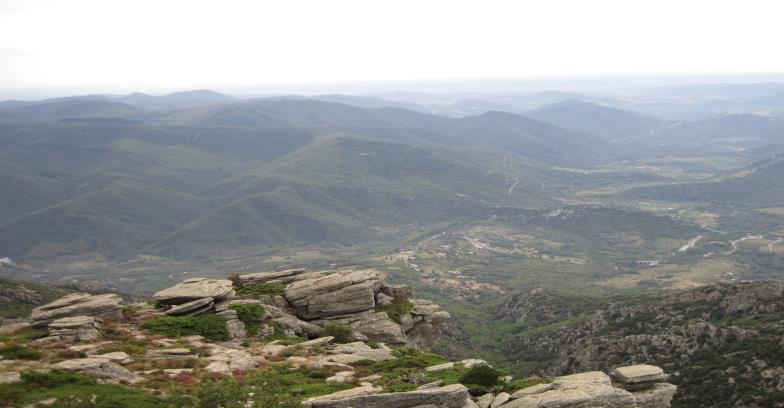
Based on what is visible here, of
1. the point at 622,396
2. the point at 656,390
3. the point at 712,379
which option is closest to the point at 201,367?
the point at 622,396

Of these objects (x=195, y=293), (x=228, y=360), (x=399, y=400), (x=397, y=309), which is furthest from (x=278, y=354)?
(x=397, y=309)

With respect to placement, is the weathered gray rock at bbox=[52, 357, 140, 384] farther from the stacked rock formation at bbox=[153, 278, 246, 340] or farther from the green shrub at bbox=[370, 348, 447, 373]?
the green shrub at bbox=[370, 348, 447, 373]

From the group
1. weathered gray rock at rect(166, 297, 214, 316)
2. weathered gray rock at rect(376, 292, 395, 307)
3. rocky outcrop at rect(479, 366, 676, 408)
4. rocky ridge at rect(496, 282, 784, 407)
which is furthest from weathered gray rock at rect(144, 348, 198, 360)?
rocky ridge at rect(496, 282, 784, 407)

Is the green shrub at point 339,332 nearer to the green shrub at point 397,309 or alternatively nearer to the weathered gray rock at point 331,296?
the weathered gray rock at point 331,296

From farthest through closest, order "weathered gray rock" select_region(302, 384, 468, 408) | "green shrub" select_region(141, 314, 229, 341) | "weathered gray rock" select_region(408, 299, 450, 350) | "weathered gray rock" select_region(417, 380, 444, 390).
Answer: "weathered gray rock" select_region(408, 299, 450, 350)
"green shrub" select_region(141, 314, 229, 341)
"weathered gray rock" select_region(417, 380, 444, 390)
"weathered gray rock" select_region(302, 384, 468, 408)

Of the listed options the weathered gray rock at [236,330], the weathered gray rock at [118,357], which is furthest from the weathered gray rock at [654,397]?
the weathered gray rock at [118,357]

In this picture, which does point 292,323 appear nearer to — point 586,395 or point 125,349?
point 125,349

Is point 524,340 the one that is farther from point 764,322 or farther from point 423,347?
point 423,347
